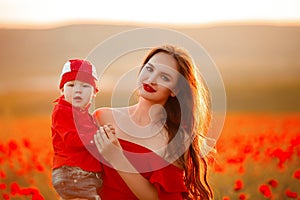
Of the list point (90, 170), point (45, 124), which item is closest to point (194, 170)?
point (90, 170)

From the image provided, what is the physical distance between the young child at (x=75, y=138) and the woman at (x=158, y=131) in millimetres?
87

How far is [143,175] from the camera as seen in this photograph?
3576 millimetres

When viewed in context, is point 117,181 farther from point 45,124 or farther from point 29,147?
point 45,124

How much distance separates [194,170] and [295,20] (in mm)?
2698

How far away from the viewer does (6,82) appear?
257 inches

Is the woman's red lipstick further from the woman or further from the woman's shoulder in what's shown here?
the woman's shoulder

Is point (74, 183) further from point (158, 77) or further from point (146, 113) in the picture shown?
point (158, 77)

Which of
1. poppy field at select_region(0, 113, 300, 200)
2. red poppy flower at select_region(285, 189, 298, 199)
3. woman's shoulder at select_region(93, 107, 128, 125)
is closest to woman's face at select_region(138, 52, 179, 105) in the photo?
woman's shoulder at select_region(93, 107, 128, 125)

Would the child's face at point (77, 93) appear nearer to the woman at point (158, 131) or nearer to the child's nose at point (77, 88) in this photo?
the child's nose at point (77, 88)

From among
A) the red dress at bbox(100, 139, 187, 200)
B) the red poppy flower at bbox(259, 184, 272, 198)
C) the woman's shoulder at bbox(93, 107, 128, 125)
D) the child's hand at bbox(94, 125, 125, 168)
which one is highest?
the woman's shoulder at bbox(93, 107, 128, 125)

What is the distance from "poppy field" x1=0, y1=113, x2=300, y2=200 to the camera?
4398 mm

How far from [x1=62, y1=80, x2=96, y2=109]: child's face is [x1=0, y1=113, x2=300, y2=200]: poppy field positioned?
34.4 inches

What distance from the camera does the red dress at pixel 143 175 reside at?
355 cm

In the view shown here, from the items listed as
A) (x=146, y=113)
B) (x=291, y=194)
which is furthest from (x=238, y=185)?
(x=146, y=113)
